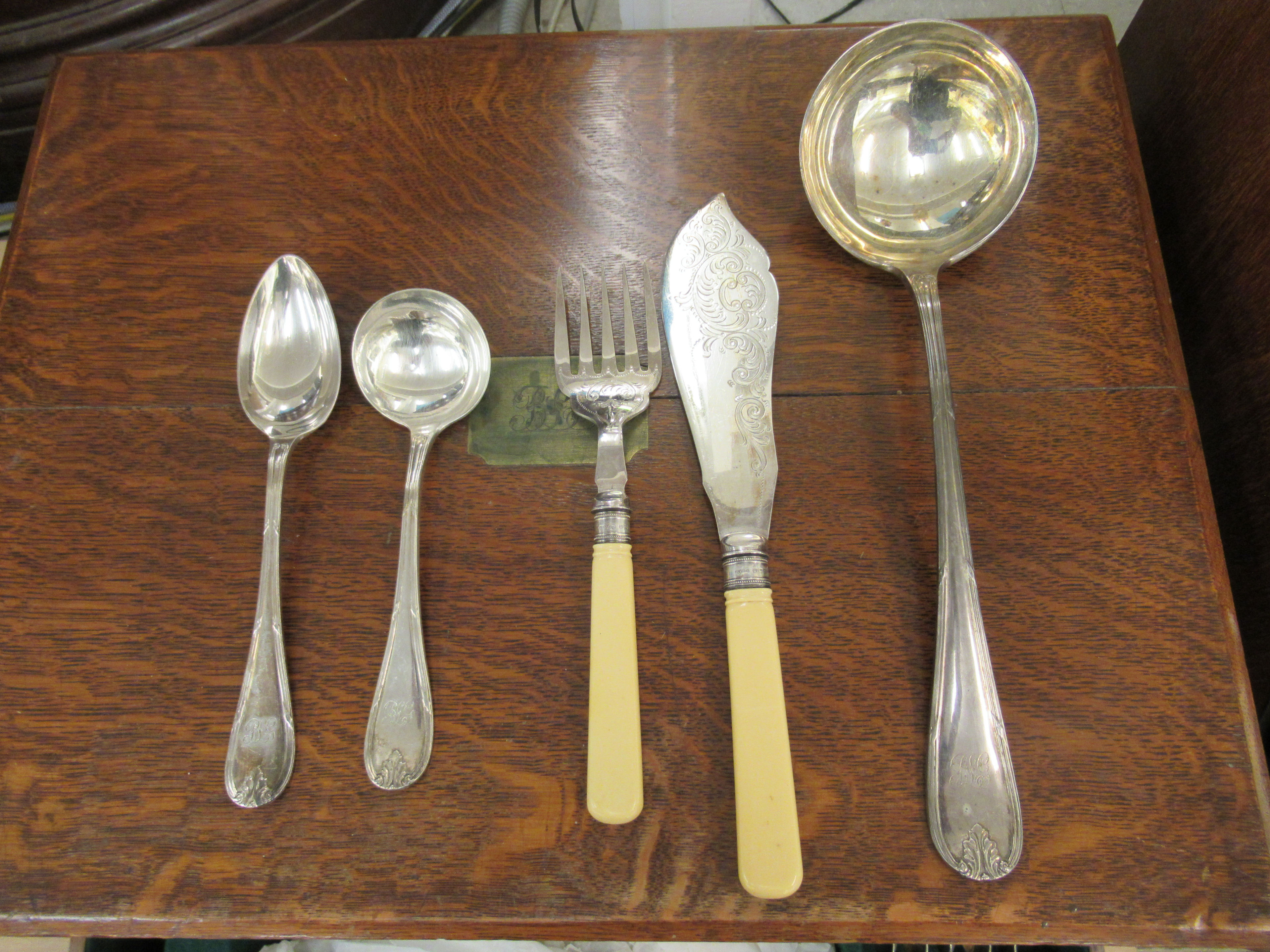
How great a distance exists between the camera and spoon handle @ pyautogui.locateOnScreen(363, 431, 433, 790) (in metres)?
0.52

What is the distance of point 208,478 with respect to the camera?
2.02ft

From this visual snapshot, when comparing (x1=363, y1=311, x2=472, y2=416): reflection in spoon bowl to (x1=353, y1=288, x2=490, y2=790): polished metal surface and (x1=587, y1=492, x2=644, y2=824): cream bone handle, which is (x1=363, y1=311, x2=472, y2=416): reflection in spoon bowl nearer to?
(x1=353, y1=288, x2=490, y2=790): polished metal surface

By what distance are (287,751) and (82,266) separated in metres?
0.48

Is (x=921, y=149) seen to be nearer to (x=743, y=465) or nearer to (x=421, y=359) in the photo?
(x=743, y=465)

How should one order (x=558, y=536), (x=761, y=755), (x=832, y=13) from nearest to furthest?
(x=761, y=755), (x=558, y=536), (x=832, y=13)

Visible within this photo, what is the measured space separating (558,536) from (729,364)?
20 cm

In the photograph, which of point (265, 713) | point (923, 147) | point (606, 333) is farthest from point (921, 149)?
point (265, 713)

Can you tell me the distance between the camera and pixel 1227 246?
0.67 meters

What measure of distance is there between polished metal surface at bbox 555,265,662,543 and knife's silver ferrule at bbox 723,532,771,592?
8cm

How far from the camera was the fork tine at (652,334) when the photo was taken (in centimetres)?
62

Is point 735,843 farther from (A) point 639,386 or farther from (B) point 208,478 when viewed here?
(B) point 208,478

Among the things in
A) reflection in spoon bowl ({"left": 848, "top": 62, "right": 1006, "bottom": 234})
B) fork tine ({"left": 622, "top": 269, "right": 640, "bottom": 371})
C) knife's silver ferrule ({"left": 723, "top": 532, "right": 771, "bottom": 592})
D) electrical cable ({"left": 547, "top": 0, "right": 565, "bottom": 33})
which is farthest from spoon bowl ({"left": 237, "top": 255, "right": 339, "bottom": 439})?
electrical cable ({"left": 547, "top": 0, "right": 565, "bottom": 33})

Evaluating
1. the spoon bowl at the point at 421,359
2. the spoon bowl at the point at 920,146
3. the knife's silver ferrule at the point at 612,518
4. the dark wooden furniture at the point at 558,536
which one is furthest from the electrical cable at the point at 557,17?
the knife's silver ferrule at the point at 612,518

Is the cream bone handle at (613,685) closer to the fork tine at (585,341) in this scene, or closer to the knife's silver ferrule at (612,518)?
the knife's silver ferrule at (612,518)
